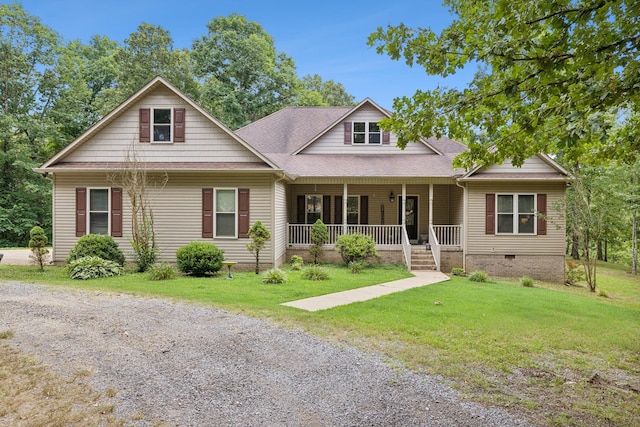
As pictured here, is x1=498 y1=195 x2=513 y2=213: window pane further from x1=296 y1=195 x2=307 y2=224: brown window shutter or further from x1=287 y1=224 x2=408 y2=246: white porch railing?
x1=296 y1=195 x2=307 y2=224: brown window shutter

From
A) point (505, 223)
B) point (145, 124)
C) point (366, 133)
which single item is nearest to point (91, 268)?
point (145, 124)

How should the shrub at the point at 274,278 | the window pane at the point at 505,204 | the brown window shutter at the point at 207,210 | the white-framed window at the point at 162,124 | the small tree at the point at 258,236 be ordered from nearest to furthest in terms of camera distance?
the shrub at the point at 274,278 < the small tree at the point at 258,236 < the white-framed window at the point at 162,124 < the brown window shutter at the point at 207,210 < the window pane at the point at 505,204

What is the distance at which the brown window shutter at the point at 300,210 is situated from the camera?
17359 mm

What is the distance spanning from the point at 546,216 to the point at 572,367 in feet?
34.7

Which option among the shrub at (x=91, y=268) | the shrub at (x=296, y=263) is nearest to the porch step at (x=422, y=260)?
the shrub at (x=296, y=263)

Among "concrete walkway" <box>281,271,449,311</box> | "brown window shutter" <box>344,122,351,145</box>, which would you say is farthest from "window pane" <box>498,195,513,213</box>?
"brown window shutter" <box>344,122,351,145</box>

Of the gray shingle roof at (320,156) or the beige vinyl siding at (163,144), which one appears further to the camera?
the gray shingle roof at (320,156)

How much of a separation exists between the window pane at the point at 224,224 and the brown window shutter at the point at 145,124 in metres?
3.46

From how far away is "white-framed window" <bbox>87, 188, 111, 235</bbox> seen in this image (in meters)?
13.1

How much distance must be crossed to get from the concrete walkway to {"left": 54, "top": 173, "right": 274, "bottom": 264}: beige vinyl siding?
4276 mm

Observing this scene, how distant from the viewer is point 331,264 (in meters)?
14.8

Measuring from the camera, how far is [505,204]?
14500mm

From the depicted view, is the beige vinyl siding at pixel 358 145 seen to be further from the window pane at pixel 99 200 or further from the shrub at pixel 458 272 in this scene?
the window pane at pixel 99 200

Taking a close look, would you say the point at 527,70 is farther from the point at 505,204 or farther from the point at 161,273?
the point at 505,204
